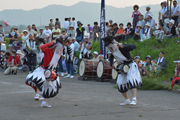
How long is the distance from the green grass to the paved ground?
2.32 ft

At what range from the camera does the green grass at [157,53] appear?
11617 millimetres

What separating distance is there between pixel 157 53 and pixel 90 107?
8494 millimetres

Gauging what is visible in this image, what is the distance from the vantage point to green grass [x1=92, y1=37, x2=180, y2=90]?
11.6 metres

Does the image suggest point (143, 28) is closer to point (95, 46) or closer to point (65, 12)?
point (95, 46)

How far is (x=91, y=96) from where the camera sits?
32.9ft

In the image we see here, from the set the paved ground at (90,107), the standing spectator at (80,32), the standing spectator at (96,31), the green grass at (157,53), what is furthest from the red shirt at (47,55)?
the standing spectator at (80,32)

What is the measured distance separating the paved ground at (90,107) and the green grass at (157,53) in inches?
27.9

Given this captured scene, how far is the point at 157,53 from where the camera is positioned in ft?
52.1

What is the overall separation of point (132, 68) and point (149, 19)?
921 cm

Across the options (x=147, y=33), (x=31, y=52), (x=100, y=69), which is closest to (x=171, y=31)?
(x=147, y=33)

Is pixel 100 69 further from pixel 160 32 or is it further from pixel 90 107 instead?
pixel 90 107

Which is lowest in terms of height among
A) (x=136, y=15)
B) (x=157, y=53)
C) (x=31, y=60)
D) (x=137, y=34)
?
(x=31, y=60)

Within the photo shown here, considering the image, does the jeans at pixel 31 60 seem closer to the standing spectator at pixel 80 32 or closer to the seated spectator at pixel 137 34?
the standing spectator at pixel 80 32

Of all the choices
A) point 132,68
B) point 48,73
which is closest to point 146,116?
point 132,68
